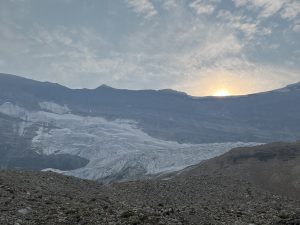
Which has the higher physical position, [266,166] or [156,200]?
[266,166]

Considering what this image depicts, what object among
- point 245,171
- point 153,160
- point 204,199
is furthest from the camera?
point 153,160

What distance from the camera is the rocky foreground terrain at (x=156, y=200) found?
2322cm

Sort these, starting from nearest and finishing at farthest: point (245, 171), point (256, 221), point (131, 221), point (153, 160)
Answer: point (131, 221)
point (256, 221)
point (245, 171)
point (153, 160)

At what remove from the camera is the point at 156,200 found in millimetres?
36438

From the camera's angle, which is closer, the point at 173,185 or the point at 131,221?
the point at 131,221

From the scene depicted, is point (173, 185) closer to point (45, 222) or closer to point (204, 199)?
point (204, 199)

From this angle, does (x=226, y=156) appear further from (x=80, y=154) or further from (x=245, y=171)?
(x=80, y=154)

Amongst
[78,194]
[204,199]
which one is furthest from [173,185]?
[78,194]

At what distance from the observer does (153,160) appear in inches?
5768

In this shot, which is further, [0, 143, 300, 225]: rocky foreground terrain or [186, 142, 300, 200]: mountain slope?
[186, 142, 300, 200]: mountain slope

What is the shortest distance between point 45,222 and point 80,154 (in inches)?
6537

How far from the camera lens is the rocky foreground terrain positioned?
23.2m

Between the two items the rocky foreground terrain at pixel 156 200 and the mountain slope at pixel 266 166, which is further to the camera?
the mountain slope at pixel 266 166

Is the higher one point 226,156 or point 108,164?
point 226,156
